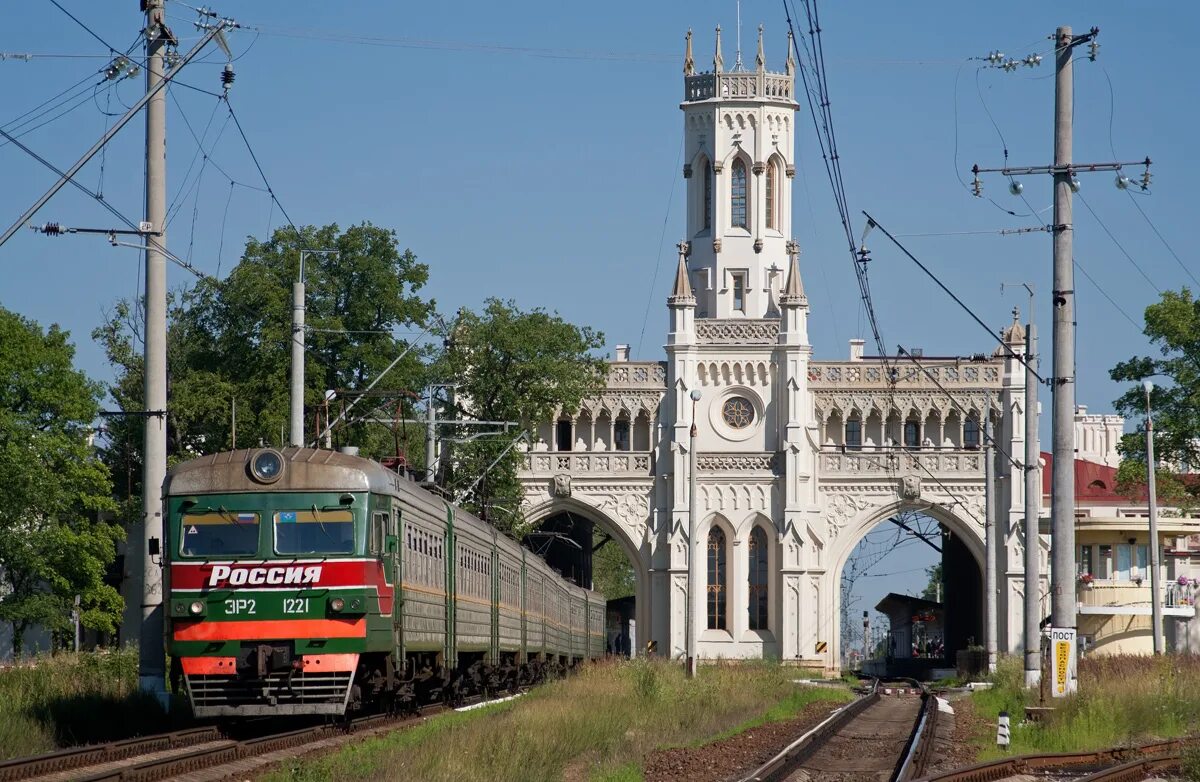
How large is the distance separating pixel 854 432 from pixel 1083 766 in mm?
57842

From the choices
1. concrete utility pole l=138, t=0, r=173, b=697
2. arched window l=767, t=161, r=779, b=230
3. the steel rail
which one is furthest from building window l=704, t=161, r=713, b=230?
the steel rail

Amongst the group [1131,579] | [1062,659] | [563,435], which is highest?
[563,435]

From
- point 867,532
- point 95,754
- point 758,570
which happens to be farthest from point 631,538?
point 95,754

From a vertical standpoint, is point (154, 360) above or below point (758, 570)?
above

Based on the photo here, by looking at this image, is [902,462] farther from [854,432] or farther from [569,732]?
[569,732]

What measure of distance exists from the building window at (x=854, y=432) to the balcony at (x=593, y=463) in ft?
26.3

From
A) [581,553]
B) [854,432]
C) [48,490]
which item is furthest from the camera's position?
[581,553]

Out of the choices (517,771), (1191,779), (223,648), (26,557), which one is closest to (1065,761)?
(1191,779)

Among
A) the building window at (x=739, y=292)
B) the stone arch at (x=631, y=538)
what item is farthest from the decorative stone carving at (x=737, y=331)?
the stone arch at (x=631, y=538)

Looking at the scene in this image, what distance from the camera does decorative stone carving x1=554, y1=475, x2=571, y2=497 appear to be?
7669 cm

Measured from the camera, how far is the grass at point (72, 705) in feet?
70.4

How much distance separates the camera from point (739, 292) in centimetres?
8250

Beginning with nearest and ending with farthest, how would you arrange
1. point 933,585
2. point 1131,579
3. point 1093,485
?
point 1131,579, point 1093,485, point 933,585

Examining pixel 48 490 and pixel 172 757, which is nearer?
pixel 172 757
